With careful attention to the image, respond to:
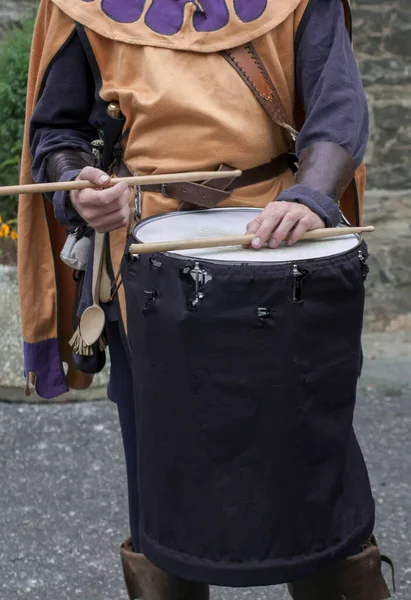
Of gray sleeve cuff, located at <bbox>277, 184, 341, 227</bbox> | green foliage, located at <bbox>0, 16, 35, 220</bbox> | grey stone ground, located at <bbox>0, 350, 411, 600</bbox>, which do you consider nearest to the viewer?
gray sleeve cuff, located at <bbox>277, 184, 341, 227</bbox>

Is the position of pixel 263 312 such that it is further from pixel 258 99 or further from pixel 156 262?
pixel 258 99

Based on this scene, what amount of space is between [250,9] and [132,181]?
454 mm

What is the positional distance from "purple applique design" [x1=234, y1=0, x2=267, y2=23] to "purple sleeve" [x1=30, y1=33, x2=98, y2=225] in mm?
365

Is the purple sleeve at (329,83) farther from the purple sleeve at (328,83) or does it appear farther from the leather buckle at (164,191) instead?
the leather buckle at (164,191)

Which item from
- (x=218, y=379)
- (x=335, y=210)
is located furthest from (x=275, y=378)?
(x=335, y=210)

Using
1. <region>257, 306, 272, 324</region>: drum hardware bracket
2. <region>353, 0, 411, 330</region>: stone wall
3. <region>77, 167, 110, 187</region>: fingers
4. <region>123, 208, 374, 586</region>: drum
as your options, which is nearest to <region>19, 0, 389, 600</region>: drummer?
<region>77, 167, 110, 187</region>: fingers

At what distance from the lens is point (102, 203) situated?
1947 mm

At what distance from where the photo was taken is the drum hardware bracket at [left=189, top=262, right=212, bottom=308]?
176 cm

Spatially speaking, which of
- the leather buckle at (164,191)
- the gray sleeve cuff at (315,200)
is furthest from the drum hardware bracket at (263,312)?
the leather buckle at (164,191)

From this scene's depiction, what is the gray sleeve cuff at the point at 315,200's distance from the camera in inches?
74.9

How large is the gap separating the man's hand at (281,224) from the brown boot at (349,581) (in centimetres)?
73

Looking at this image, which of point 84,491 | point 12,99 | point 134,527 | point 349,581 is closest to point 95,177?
point 134,527

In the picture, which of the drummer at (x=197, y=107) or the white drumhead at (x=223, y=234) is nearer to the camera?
the white drumhead at (x=223, y=234)

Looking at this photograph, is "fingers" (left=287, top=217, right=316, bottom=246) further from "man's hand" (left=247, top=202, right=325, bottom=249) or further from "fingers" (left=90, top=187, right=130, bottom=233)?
"fingers" (left=90, top=187, right=130, bottom=233)
